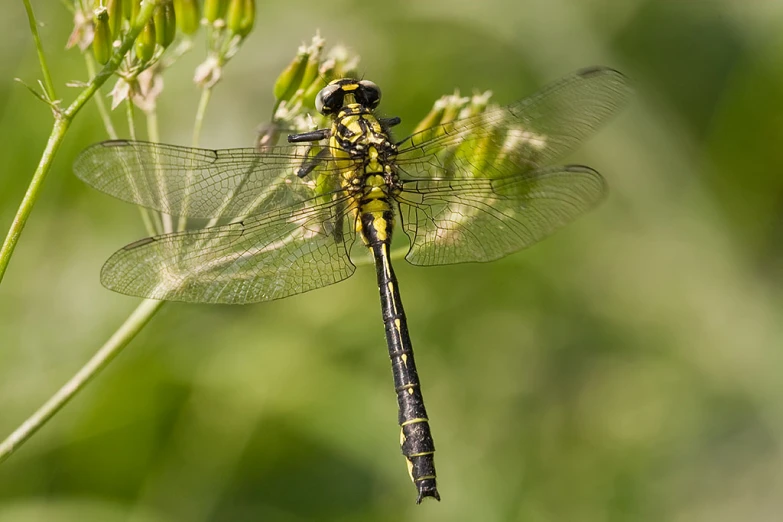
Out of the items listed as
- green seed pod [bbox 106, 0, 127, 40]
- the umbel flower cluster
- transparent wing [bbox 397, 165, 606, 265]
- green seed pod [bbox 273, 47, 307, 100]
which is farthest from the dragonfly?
green seed pod [bbox 106, 0, 127, 40]

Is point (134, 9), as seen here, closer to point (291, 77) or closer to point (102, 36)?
point (102, 36)

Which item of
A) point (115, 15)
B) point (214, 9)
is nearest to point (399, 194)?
point (214, 9)

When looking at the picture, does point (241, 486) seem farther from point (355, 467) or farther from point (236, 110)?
point (236, 110)

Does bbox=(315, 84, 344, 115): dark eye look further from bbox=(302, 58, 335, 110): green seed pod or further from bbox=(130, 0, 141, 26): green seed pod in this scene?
bbox=(130, 0, 141, 26): green seed pod

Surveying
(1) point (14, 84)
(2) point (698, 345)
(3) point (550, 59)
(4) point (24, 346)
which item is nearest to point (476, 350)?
(2) point (698, 345)

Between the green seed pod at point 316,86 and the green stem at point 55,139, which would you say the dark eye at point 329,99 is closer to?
the green seed pod at point 316,86

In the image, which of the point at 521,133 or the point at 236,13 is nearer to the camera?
the point at 236,13
